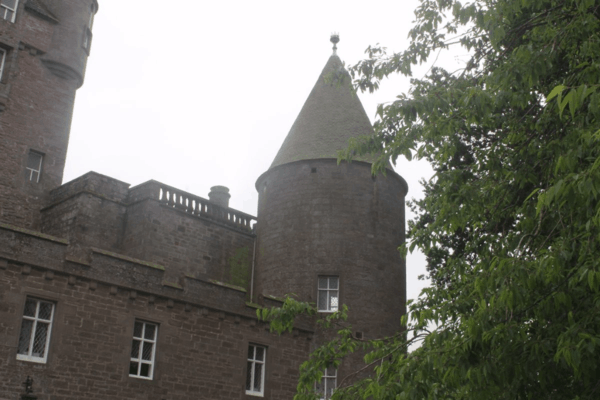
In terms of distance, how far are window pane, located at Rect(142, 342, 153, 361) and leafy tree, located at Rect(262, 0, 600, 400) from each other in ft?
26.9

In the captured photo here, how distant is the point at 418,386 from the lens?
22.6ft

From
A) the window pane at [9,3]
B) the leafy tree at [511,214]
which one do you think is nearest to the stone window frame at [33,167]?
the window pane at [9,3]

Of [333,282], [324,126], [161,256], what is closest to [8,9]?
[161,256]

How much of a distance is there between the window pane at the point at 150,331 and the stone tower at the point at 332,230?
6.17 metres

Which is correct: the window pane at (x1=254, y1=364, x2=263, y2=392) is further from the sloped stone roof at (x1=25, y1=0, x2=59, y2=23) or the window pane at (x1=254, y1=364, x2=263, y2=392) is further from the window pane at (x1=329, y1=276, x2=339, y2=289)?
the sloped stone roof at (x1=25, y1=0, x2=59, y2=23)

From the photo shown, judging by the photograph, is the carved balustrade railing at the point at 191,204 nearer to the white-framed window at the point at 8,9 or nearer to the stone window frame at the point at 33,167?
the stone window frame at the point at 33,167

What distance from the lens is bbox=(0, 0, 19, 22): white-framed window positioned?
921 inches

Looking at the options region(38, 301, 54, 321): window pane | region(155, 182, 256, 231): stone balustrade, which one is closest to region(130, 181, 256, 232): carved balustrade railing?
region(155, 182, 256, 231): stone balustrade

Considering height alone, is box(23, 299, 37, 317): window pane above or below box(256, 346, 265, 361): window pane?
above

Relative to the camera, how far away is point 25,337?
14.4m

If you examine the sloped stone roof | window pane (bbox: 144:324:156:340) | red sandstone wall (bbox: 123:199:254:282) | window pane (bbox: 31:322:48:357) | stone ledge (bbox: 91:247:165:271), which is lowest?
window pane (bbox: 31:322:48:357)

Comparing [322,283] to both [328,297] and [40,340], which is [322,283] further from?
[40,340]

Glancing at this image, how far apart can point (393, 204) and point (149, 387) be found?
444 inches

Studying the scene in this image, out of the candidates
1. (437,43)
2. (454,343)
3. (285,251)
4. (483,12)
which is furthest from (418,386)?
(285,251)
